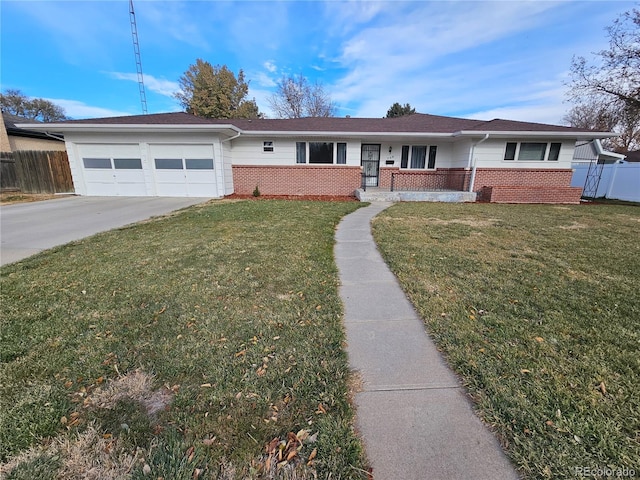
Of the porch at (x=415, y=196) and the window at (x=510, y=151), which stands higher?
the window at (x=510, y=151)

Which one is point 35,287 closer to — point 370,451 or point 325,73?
point 370,451

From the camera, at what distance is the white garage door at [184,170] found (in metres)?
12.0

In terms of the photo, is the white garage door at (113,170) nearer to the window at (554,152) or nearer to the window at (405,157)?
the window at (405,157)

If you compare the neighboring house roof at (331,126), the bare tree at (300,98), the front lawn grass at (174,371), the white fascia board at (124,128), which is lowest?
the front lawn grass at (174,371)

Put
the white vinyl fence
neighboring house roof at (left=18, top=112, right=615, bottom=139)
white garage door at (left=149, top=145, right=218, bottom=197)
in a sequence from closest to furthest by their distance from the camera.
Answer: neighboring house roof at (left=18, top=112, right=615, bottom=139) < white garage door at (left=149, top=145, right=218, bottom=197) < the white vinyl fence

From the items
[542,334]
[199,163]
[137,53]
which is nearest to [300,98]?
[137,53]

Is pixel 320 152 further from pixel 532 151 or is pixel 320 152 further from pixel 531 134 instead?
pixel 532 151

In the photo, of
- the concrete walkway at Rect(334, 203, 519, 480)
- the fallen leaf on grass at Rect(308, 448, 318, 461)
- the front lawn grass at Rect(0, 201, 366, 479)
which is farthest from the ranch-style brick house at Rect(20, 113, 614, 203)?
the fallen leaf on grass at Rect(308, 448, 318, 461)

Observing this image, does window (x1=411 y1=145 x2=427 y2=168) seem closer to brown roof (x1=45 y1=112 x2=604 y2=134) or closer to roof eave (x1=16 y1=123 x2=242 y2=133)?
brown roof (x1=45 y1=112 x2=604 y2=134)

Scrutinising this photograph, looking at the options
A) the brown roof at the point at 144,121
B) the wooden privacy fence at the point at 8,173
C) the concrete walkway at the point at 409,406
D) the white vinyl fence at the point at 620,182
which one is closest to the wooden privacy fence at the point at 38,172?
the wooden privacy fence at the point at 8,173

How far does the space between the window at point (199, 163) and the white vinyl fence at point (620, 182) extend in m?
20.0

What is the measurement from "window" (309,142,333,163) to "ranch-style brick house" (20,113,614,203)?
0.05 m

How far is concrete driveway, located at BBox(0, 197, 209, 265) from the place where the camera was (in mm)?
5453

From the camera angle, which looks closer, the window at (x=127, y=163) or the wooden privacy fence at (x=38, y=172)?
the window at (x=127, y=163)
